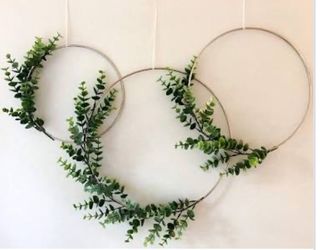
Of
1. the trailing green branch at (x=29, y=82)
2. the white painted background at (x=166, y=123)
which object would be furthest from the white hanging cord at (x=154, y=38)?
the trailing green branch at (x=29, y=82)

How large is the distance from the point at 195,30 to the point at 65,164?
560mm

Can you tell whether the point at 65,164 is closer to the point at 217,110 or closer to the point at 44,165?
the point at 44,165

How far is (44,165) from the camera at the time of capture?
3.68 ft

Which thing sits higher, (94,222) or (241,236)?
(241,236)

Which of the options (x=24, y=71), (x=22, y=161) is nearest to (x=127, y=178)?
(x=22, y=161)

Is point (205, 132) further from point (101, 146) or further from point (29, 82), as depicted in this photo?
point (29, 82)

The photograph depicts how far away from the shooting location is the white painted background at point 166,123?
3.64 ft

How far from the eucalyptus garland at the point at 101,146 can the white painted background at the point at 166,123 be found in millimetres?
37

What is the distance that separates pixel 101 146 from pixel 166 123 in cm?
21

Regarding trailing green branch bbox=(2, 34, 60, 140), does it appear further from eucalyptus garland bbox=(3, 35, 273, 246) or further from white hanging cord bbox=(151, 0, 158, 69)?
white hanging cord bbox=(151, 0, 158, 69)

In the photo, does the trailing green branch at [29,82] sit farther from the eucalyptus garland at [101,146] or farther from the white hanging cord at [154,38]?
the white hanging cord at [154,38]

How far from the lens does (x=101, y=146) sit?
3.63ft

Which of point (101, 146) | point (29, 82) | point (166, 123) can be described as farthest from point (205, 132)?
point (29, 82)

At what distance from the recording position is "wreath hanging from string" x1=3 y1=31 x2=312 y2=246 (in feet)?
3.49
